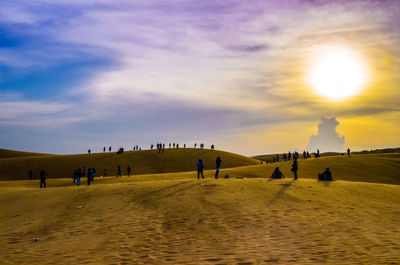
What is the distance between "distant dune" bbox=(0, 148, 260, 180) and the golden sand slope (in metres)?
45.9

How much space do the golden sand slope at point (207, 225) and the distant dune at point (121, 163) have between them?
45906 mm

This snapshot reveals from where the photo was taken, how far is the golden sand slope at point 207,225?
9383 millimetres

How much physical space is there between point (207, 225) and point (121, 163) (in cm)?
6058

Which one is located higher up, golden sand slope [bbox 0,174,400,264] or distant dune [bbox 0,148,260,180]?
distant dune [bbox 0,148,260,180]

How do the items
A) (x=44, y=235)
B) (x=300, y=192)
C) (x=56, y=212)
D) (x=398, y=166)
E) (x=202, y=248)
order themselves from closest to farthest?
(x=202, y=248), (x=44, y=235), (x=56, y=212), (x=300, y=192), (x=398, y=166)

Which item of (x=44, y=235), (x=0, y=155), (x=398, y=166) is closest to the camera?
(x=44, y=235)

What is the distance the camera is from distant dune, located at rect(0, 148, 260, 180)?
67000 mm

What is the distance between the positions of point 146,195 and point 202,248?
10027 millimetres

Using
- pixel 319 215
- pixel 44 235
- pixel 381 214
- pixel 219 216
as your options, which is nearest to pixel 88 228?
pixel 44 235

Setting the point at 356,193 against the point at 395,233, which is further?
the point at 356,193

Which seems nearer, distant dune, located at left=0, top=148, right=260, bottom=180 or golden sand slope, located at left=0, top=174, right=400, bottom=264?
golden sand slope, located at left=0, top=174, right=400, bottom=264

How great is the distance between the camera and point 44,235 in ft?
42.8

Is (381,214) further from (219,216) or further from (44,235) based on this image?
(44,235)

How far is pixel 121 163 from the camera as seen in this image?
232ft
